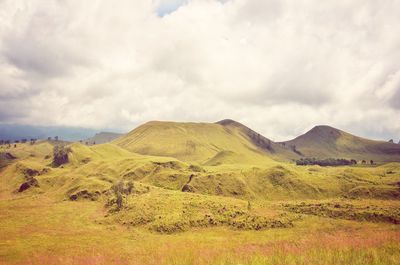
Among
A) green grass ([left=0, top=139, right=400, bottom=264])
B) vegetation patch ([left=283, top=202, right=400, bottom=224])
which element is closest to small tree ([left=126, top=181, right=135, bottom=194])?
green grass ([left=0, top=139, right=400, bottom=264])

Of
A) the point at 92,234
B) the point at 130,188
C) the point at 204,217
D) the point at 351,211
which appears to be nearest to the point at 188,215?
the point at 204,217

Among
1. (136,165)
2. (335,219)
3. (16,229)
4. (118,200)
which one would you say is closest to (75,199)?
(118,200)

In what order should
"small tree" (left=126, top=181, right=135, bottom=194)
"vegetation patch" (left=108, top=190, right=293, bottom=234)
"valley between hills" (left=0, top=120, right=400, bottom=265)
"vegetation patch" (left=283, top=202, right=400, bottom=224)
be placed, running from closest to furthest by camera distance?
1. "valley between hills" (left=0, top=120, right=400, bottom=265)
2. "vegetation patch" (left=283, top=202, right=400, bottom=224)
3. "vegetation patch" (left=108, top=190, right=293, bottom=234)
4. "small tree" (left=126, top=181, right=135, bottom=194)

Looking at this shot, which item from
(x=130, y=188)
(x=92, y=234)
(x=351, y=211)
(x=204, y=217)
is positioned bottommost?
(x=92, y=234)

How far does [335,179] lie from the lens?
13025 centimetres

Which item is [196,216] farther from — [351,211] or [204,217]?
[351,211]

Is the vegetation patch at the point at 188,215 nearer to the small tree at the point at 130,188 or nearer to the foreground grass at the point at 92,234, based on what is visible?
the foreground grass at the point at 92,234

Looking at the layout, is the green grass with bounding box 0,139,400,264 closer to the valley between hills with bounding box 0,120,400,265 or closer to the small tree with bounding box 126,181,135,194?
the valley between hills with bounding box 0,120,400,265

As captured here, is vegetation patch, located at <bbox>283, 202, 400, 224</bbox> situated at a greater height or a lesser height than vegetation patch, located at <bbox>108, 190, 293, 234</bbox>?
greater

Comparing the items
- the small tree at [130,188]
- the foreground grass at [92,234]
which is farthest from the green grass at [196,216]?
the small tree at [130,188]

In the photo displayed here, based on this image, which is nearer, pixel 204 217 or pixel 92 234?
pixel 92 234

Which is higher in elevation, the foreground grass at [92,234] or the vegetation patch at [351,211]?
the vegetation patch at [351,211]

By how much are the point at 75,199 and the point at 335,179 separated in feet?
346

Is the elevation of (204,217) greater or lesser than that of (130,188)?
lesser
